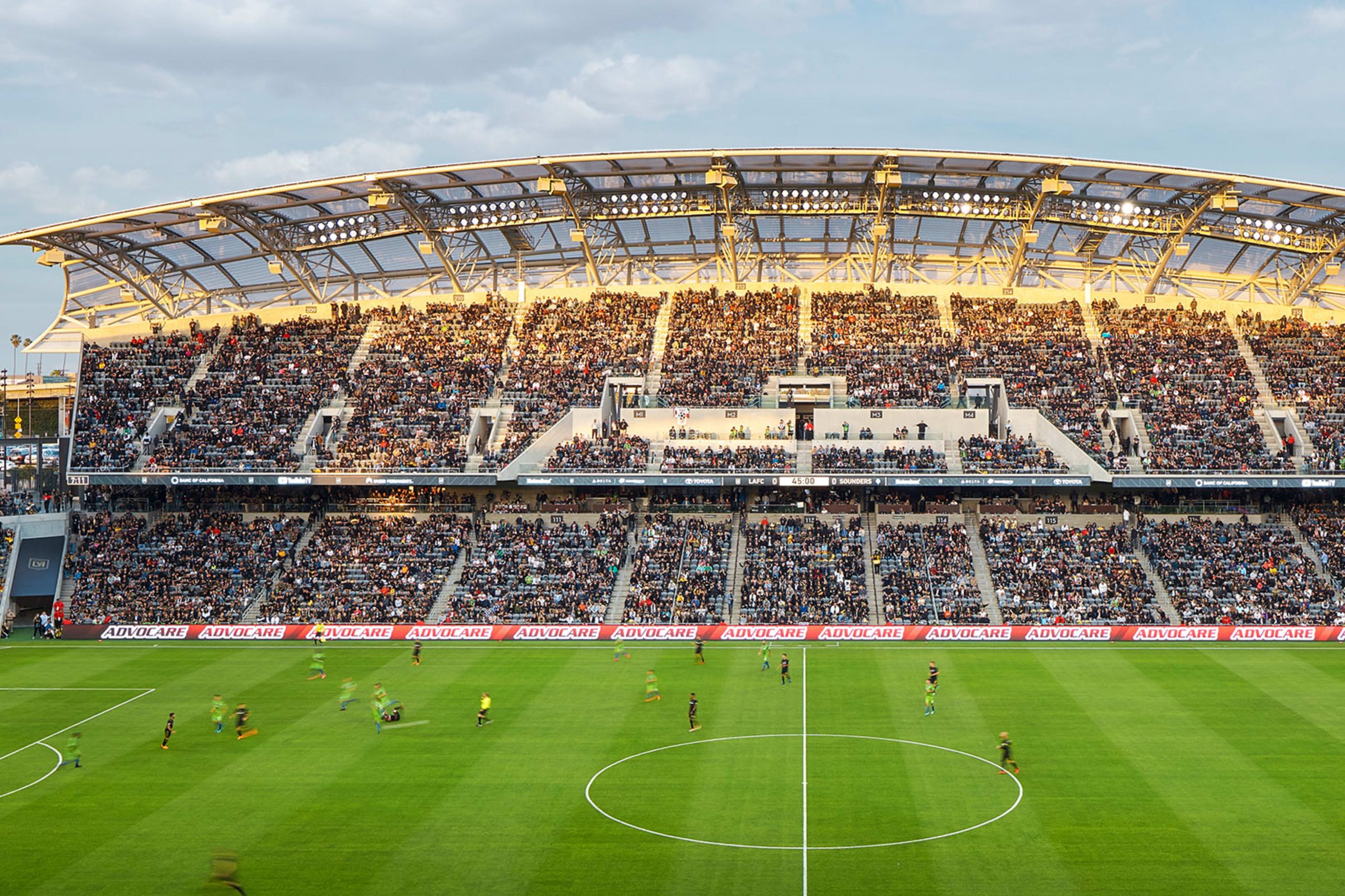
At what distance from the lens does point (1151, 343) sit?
62781 mm

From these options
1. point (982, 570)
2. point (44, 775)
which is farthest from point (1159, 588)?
point (44, 775)

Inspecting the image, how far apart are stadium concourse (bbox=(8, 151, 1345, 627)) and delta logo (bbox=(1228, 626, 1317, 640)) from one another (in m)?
1.13

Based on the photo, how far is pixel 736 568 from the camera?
176 ft

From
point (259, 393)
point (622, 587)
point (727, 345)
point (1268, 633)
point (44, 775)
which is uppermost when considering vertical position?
point (727, 345)

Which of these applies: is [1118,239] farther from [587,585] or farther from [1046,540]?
[587,585]

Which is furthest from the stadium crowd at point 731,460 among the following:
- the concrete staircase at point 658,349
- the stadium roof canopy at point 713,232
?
the stadium roof canopy at point 713,232

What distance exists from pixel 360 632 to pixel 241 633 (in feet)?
17.3

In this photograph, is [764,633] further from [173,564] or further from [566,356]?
[173,564]

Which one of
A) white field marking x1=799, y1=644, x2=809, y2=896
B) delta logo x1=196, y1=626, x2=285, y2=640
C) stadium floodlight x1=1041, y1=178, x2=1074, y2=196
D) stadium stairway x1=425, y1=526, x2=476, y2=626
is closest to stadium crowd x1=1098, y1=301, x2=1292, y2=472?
stadium floodlight x1=1041, y1=178, x2=1074, y2=196

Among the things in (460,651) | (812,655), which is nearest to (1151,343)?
(812,655)

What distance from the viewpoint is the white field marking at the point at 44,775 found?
2874cm

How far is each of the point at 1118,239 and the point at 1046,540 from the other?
61.9 feet

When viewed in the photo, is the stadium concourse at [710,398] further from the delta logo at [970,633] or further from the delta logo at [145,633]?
the delta logo at [145,633]

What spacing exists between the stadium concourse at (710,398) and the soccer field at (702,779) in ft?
30.0
